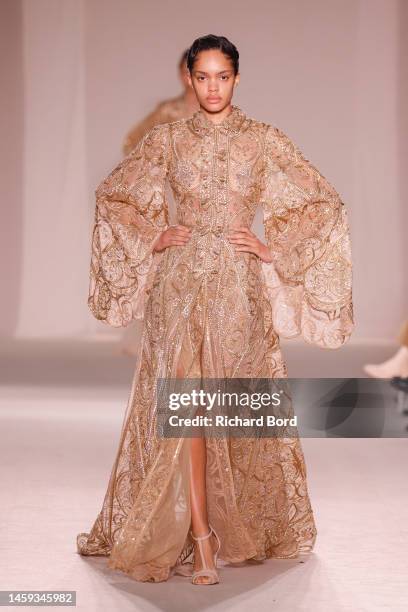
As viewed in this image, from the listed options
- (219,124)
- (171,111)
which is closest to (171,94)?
(171,111)

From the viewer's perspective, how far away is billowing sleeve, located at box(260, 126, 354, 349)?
13.8 ft

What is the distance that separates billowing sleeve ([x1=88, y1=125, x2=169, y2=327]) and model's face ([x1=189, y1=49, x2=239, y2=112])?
1.06 ft

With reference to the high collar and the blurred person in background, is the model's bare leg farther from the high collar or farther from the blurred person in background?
the blurred person in background

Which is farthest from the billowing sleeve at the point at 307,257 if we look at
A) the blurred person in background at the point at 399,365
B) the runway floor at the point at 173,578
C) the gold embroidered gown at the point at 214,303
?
the blurred person in background at the point at 399,365

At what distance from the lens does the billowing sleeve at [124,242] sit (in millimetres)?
4215

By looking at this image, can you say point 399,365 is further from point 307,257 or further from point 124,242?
point 124,242

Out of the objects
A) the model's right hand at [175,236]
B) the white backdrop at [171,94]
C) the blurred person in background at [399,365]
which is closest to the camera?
the model's right hand at [175,236]

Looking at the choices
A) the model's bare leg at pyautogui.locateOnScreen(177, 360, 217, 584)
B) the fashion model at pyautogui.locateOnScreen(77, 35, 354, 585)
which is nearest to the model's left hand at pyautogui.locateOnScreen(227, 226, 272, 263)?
the fashion model at pyautogui.locateOnScreen(77, 35, 354, 585)

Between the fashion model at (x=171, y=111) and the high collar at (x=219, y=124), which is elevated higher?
the fashion model at (x=171, y=111)

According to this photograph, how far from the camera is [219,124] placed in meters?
4.00

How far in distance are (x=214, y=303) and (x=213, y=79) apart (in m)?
0.62

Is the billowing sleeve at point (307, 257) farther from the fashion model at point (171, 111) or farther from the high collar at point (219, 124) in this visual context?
the fashion model at point (171, 111)

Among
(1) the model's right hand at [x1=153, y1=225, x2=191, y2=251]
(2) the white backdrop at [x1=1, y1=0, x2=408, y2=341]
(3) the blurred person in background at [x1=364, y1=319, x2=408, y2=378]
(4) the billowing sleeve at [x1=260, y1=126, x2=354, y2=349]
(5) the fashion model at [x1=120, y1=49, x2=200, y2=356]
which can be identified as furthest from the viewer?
(2) the white backdrop at [x1=1, y1=0, x2=408, y2=341]

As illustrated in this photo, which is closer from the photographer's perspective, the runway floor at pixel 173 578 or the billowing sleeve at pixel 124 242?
the runway floor at pixel 173 578
